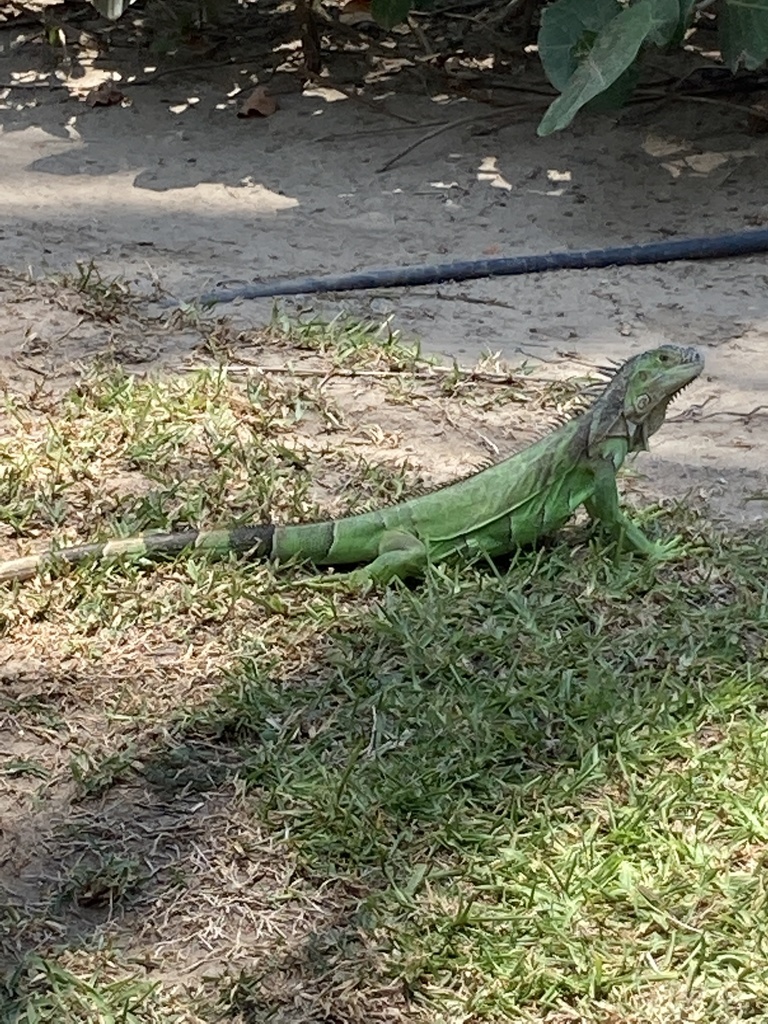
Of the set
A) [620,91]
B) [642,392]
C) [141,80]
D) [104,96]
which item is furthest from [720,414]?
[141,80]

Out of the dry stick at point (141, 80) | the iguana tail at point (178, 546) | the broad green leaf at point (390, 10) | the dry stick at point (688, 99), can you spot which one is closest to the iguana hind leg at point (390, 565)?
the iguana tail at point (178, 546)

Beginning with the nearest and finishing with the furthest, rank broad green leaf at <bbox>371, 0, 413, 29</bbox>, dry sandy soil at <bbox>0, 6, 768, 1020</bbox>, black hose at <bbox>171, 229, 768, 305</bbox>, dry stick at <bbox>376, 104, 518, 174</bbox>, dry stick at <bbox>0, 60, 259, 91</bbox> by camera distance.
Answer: dry sandy soil at <bbox>0, 6, 768, 1020</bbox>, black hose at <bbox>171, 229, 768, 305</bbox>, broad green leaf at <bbox>371, 0, 413, 29</bbox>, dry stick at <bbox>376, 104, 518, 174</bbox>, dry stick at <bbox>0, 60, 259, 91</bbox>

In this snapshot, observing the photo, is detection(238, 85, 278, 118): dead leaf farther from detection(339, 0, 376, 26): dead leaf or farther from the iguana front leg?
the iguana front leg

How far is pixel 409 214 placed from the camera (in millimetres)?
7062

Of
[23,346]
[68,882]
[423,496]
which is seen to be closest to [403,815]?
[68,882]

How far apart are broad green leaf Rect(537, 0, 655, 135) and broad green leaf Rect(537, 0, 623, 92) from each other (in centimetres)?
17

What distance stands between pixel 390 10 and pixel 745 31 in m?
1.86

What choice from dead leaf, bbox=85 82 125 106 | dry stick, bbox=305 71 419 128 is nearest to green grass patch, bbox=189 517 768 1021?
dry stick, bbox=305 71 419 128

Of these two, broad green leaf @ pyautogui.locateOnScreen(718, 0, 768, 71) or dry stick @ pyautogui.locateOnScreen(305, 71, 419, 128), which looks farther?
dry stick @ pyautogui.locateOnScreen(305, 71, 419, 128)

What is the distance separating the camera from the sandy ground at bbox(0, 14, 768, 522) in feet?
17.6

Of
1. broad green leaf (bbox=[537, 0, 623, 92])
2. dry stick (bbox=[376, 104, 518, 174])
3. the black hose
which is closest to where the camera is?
the black hose

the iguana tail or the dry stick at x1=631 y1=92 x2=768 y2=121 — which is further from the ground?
the iguana tail

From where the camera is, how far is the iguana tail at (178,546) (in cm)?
403

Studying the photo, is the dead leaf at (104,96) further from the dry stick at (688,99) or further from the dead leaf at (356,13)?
the dry stick at (688,99)
